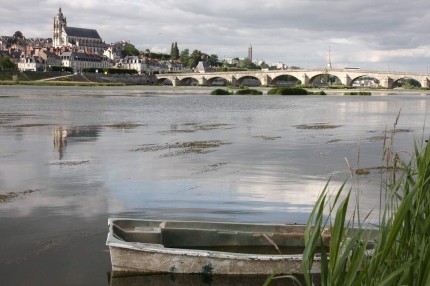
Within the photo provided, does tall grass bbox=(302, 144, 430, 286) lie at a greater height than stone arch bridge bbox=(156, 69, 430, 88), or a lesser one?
lesser

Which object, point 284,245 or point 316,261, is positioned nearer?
point 316,261

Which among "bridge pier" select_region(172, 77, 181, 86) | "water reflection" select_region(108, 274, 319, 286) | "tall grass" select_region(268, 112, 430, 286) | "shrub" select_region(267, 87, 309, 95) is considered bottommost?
"water reflection" select_region(108, 274, 319, 286)

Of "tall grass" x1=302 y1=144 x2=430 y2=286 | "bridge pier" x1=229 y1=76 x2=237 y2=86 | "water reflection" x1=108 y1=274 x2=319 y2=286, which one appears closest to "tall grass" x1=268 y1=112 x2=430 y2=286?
"tall grass" x1=302 y1=144 x2=430 y2=286

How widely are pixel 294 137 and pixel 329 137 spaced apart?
1.60 m

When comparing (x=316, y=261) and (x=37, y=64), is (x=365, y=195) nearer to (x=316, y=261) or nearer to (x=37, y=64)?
(x=316, y=261)

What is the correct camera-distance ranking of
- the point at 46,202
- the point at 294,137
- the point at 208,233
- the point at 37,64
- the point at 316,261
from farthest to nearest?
1. the point at 37,64
2. the point at 294,137
3. the point at 46,202
4. the point at 208,233
5. the point at 316,261

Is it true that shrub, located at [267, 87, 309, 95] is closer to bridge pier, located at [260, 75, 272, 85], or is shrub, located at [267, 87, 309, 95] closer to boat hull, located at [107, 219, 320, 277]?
bridge pier, located at [260, 75, 272, 85]

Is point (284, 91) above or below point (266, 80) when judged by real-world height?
below

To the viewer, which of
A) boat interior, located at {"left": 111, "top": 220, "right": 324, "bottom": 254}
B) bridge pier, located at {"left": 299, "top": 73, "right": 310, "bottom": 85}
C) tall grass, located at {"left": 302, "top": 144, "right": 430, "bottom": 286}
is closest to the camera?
tall grass, located at {"left": 302, "top": 144, "right": 430, "bottom": 286}

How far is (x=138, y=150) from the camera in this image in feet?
64.8

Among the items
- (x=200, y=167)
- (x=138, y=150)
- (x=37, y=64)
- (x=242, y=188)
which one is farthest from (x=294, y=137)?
(x=37, y=64)

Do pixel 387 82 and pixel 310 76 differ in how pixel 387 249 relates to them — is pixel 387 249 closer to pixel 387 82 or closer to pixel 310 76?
pixel 387 82

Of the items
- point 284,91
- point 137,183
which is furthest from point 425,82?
Answer: point 137,183

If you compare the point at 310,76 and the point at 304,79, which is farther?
the point at 304,79
